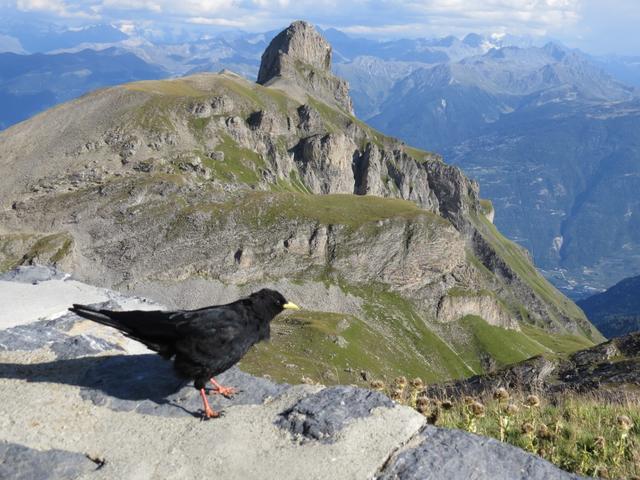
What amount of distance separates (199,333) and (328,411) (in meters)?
2.70

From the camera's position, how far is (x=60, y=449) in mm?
8375

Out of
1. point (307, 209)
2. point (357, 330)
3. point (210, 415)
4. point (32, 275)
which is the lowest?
point (357, 330)

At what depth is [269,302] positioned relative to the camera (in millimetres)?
Result: 10555

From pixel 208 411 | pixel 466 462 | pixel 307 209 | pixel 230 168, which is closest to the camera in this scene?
pixel 466 462

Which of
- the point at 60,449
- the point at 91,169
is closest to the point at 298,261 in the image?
the point at 91,169

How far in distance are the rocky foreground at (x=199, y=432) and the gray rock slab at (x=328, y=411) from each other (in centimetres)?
2

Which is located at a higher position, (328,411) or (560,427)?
(328,411)

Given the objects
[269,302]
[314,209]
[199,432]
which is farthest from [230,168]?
[199,432]

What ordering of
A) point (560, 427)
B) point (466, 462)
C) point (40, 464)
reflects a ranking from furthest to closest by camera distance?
point (560, 427), point (40, 464), point (466, 462)

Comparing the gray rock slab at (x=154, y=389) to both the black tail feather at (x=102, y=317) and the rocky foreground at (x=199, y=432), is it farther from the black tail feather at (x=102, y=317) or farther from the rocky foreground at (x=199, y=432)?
the black tail feather at (x=102, y=317)

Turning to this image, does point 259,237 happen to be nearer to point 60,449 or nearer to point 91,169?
point 91,169

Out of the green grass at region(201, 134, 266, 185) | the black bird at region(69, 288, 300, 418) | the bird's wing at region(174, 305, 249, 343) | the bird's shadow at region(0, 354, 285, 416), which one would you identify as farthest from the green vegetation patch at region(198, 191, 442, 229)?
the bird's wing at region(174, 305, 249, 343)

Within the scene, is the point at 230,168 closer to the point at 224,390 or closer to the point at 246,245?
the point at 246,245

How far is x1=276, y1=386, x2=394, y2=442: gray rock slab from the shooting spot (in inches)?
325
